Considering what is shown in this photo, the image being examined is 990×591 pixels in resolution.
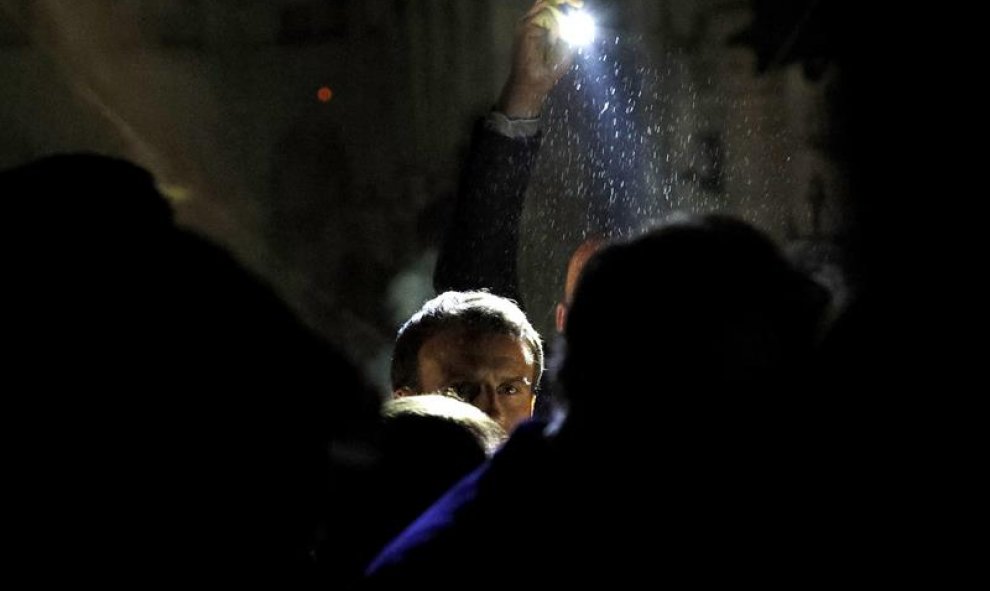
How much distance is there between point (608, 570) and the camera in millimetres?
1111

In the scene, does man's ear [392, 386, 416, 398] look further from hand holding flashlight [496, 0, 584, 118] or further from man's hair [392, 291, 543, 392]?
hand holding flashlight [496, 0, 584, 118]

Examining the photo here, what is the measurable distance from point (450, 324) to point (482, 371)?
111 mm

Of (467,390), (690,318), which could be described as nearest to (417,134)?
(467,390)

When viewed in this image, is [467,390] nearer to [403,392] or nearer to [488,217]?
[403,392]

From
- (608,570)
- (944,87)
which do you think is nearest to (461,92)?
(944,87)

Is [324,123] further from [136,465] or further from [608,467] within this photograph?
[608,467]

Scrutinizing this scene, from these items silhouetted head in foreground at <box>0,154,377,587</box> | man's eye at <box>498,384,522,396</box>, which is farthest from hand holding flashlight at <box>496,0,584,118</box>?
silhouetted head in foreground at <box>0,154,377,587</box>

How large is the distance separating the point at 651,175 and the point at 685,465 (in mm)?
4418

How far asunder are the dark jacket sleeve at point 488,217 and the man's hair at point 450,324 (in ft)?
1.11

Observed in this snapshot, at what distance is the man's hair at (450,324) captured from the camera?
2369 millimetres

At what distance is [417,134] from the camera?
218 inches

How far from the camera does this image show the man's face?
7.57 feet

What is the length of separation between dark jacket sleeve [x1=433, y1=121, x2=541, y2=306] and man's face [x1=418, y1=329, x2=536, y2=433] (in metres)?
0.41

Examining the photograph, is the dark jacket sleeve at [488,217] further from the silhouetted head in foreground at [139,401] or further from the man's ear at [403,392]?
the silhouetted head in foreground at [139,401]
